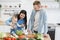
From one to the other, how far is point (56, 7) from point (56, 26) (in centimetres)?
16

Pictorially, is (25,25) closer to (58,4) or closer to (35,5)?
(35,5)

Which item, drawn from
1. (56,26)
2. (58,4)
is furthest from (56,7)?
(56,26)

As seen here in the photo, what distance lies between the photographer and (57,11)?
137 cm

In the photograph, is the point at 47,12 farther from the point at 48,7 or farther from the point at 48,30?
the point at 48,30

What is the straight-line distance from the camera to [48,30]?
4.53 ft

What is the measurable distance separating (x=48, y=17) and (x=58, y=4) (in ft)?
0.44

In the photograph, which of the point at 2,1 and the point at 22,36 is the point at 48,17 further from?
the point at 2,1

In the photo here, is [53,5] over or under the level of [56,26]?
over

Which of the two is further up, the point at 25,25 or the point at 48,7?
the point at 48,7

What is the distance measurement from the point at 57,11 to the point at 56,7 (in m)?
0.03

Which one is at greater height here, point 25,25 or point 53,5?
point 53,5

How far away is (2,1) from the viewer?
4.40 feet

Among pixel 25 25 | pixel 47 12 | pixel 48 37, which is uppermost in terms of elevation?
pixel 47 12

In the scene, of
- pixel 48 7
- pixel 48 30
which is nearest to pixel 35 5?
pixel 48 7
